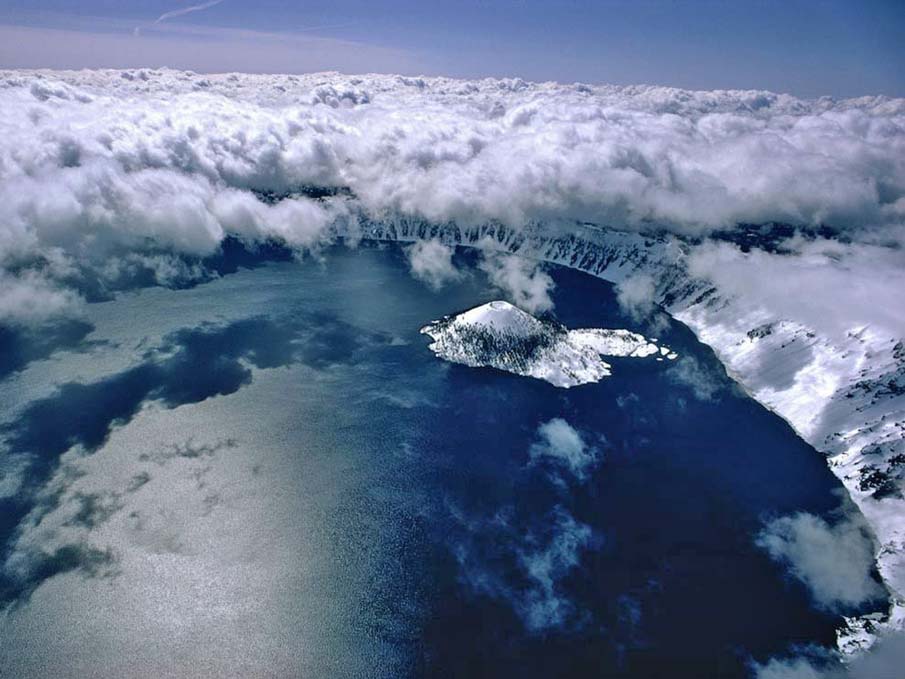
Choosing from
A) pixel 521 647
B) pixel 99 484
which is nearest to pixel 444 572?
pixel 521 647

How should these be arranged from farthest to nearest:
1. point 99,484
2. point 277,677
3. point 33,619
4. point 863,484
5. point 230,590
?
point 863,484
point 99,484
point 230,590
point 33,619
point 277,677

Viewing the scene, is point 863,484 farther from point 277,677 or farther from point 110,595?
point 110,595

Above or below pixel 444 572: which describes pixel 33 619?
below

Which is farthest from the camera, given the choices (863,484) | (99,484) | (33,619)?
(863,484)

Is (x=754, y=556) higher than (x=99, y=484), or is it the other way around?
(x=754, y=556)

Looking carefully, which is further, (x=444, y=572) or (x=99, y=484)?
(x=99, y=484)

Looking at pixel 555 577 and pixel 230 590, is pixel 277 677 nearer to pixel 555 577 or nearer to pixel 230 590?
pixel 230 590

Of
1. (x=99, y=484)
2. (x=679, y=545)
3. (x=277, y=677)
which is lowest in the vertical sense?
(x=99, y=484)

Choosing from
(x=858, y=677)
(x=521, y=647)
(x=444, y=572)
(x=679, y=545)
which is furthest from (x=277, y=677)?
(x=858, y=677)

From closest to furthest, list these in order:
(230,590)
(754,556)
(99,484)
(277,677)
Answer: (277,677) < (230,590) < (754,556) < (99,484)
